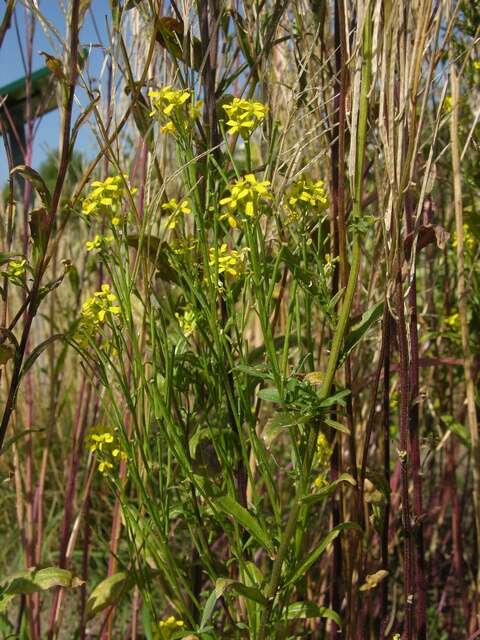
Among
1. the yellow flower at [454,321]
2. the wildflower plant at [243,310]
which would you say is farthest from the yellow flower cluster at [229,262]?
the yellow flower at [454,321]

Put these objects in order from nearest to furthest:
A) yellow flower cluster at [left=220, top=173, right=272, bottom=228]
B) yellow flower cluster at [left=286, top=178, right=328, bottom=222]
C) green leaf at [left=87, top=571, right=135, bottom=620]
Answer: yellow flower cluster at [left=220, top=173, right=272, bottom=228] → yellow flower cluster at [left=286, top=178, right=328, bottom=222] → green leaf at [left=87, top=571, right=135, bottom=620]

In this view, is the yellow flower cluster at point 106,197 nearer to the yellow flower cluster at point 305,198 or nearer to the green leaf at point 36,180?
the green leaf at point 36,180

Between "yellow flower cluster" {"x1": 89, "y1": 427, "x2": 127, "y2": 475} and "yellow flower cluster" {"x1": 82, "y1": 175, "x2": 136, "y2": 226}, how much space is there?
270mm

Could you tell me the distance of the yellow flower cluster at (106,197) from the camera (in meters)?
0.92

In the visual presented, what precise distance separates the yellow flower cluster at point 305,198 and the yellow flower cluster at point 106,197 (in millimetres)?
191

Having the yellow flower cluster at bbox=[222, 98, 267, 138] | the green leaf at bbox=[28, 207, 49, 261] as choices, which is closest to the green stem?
the yellow flower cluster at bbox=[222, 98, 267, 138]

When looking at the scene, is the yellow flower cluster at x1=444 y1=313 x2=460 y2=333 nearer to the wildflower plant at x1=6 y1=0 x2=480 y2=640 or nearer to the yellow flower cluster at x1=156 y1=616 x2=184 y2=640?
the wildflower plant at x1=6 y1=0 x2=480 y2=640

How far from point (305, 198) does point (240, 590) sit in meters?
0.43

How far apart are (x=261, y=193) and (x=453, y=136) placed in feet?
1.05

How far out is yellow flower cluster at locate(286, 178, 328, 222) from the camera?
3.05ft

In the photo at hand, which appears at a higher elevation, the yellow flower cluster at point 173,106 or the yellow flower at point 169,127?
the yellow flower cluster at point 173,106

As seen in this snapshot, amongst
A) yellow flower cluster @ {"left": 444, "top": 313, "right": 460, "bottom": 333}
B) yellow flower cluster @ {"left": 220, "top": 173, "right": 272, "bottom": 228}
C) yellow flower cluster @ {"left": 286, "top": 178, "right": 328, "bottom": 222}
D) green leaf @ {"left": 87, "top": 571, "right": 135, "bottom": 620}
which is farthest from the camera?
yellow flower cluster @ {"left": 444, "top": 313, "right": 460, "bottom": 333}

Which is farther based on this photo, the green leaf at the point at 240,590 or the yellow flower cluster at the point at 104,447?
the yellow flower cluster at the point at 104,447

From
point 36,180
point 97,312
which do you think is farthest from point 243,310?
point 36,180
